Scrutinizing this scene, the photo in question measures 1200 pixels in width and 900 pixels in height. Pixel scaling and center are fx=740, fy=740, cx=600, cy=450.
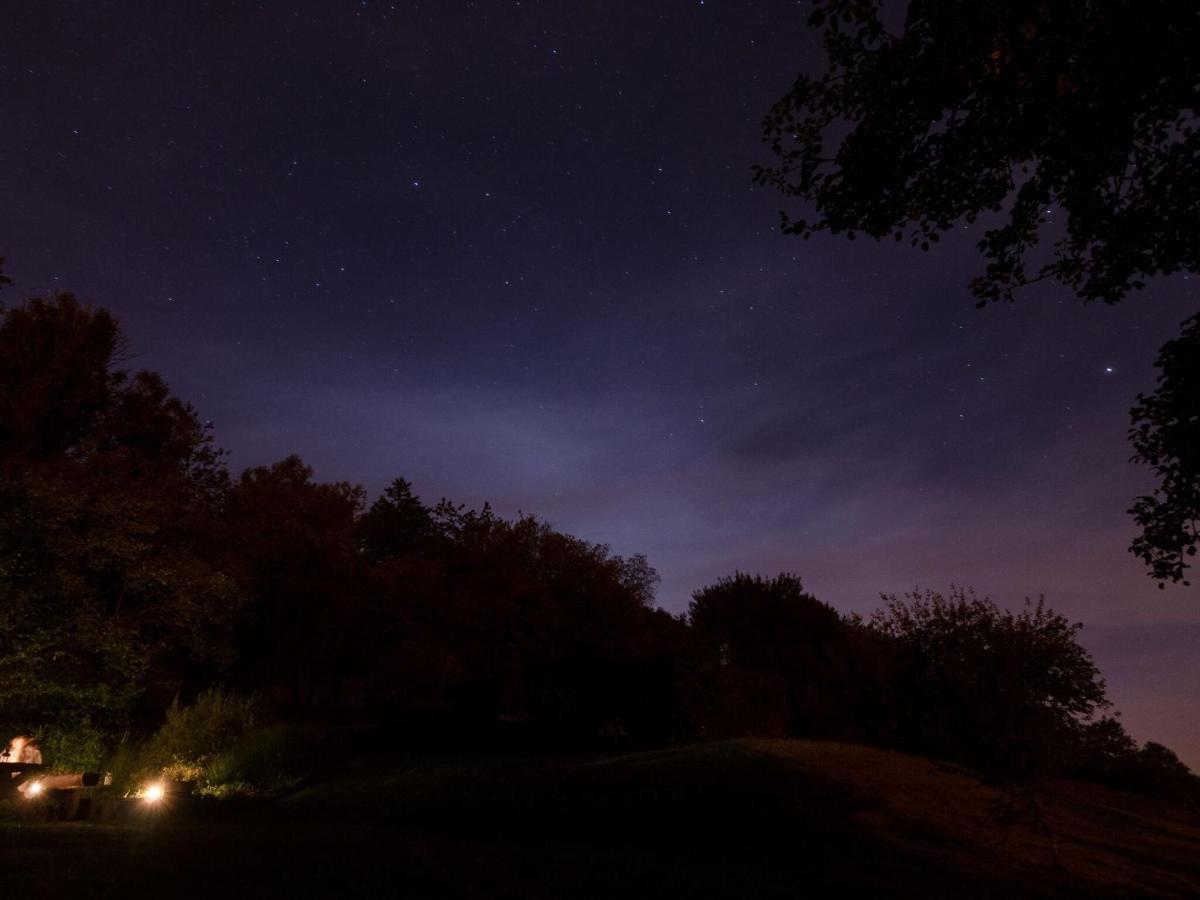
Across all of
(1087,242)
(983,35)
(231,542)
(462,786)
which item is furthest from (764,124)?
(231,542)

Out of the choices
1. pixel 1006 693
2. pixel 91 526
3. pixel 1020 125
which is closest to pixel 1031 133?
pixel 1020 125

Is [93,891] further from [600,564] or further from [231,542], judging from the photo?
[600,564]

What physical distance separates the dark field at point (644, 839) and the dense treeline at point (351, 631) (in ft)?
Answer: 4.61

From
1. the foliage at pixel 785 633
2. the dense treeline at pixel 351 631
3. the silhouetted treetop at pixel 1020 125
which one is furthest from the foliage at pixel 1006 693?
the foliage at pixel 785 633

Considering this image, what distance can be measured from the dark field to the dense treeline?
4.61 ft

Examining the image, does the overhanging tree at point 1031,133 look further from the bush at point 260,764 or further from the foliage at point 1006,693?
the bush at point 260,764

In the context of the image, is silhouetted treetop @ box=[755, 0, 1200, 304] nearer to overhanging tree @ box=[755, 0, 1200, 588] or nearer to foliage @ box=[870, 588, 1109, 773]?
overhanging tree @ box=[755, 0, 1200, 588]

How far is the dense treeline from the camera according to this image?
412 inches

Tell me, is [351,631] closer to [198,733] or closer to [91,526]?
[198,733]

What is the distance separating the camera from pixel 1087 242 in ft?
29.2

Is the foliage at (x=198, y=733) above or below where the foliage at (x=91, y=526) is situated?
below

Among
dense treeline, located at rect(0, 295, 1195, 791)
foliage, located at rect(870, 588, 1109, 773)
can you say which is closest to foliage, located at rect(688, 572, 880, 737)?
dense treeline, located at rect(0, 295, 1195, 791)

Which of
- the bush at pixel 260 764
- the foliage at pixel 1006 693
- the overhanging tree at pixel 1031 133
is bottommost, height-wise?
the bush at pixel 260 764

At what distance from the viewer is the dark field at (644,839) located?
7.24 metres
